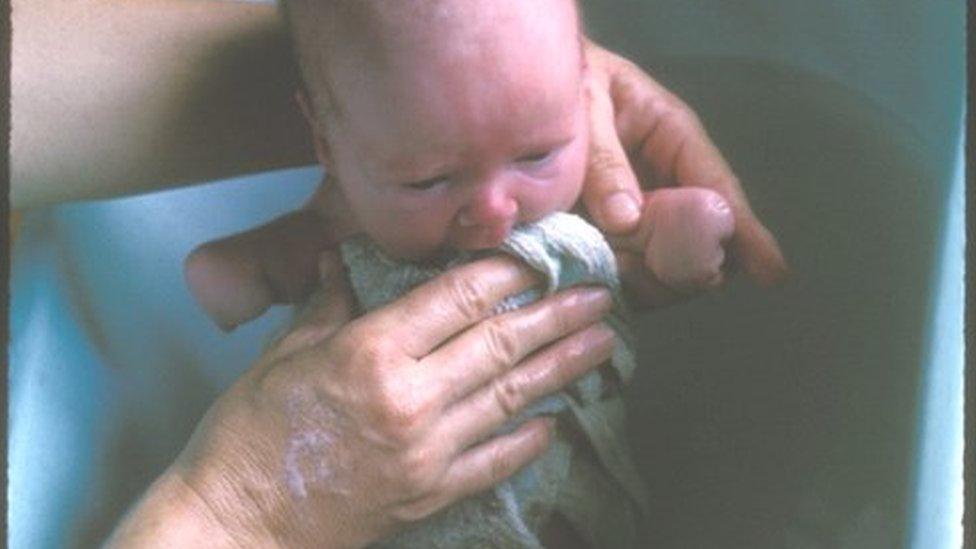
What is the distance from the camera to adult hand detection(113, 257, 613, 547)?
2.25ft

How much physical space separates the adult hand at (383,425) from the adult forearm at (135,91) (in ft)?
0.69

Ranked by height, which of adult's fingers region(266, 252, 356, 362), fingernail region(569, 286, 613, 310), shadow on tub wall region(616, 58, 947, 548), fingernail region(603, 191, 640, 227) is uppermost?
fingernail region(603, 191, 640, 227)

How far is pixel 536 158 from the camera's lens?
67cm

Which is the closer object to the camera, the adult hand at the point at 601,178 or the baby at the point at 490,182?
the baby at the point at 490,182

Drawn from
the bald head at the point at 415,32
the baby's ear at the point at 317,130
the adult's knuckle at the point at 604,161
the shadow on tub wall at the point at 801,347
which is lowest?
the shadow on tub wall at the point at 801,347

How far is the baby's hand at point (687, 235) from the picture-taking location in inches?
26.8

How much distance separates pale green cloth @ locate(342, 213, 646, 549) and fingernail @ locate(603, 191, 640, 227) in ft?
0.04

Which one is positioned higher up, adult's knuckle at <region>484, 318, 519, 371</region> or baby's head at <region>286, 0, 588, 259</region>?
baby's head at <region>286, 0, 588, 259</region>

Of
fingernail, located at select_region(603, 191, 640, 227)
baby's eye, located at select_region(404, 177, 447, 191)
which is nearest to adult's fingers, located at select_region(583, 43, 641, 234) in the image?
fingernail, located at select_region(603, 191, 640, 227)

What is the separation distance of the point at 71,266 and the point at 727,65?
475mm

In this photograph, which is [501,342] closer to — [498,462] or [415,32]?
[498,462]

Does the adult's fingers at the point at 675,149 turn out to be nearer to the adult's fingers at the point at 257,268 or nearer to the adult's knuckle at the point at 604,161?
the adult's knuckle at the point at 604,161

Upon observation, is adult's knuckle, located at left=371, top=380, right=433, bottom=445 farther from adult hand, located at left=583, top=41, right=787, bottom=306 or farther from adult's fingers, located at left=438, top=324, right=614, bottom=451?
adult hand, located at left=583, top=41, right=787, bottom=306

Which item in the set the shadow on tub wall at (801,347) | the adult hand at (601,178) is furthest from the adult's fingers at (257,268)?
the shadow on tub wall at (801,347)
